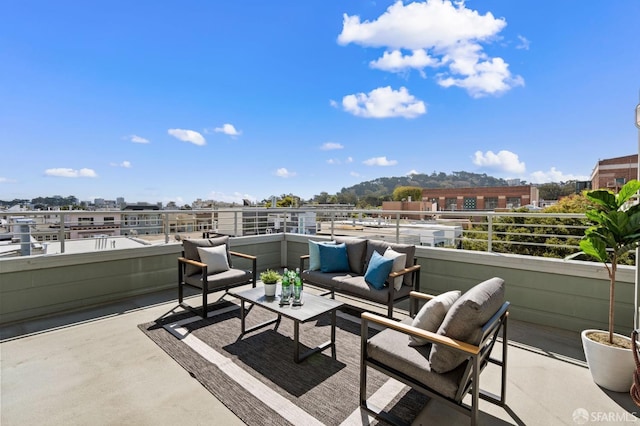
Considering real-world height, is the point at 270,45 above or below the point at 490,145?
below

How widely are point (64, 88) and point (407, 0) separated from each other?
922 cm

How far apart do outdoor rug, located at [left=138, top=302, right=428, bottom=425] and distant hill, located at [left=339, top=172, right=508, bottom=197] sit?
158 feet

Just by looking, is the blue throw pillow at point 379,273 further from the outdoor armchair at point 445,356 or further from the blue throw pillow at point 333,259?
the outdoor armchair at point 445,356

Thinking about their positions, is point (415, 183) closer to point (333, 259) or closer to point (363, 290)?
point (333, 259)

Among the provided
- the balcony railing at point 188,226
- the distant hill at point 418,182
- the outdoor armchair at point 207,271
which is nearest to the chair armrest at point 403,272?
the balcony railing at point 188,226

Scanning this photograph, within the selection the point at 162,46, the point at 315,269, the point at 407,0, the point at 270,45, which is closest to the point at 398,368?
the point at 315,269

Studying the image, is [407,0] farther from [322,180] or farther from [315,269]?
[322,180]

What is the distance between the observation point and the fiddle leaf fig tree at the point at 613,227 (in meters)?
2.13

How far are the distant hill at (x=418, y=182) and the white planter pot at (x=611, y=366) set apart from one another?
1926 inches

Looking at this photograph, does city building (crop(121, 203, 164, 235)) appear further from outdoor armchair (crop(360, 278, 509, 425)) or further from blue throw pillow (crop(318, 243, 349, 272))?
outdoor armchair (crop(360, 278, 509, 425))

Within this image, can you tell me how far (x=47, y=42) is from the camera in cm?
567

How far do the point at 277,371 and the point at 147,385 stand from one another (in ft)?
3.16

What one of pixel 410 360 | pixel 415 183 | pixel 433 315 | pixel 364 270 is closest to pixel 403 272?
pixel 364 270

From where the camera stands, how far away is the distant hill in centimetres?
5209
